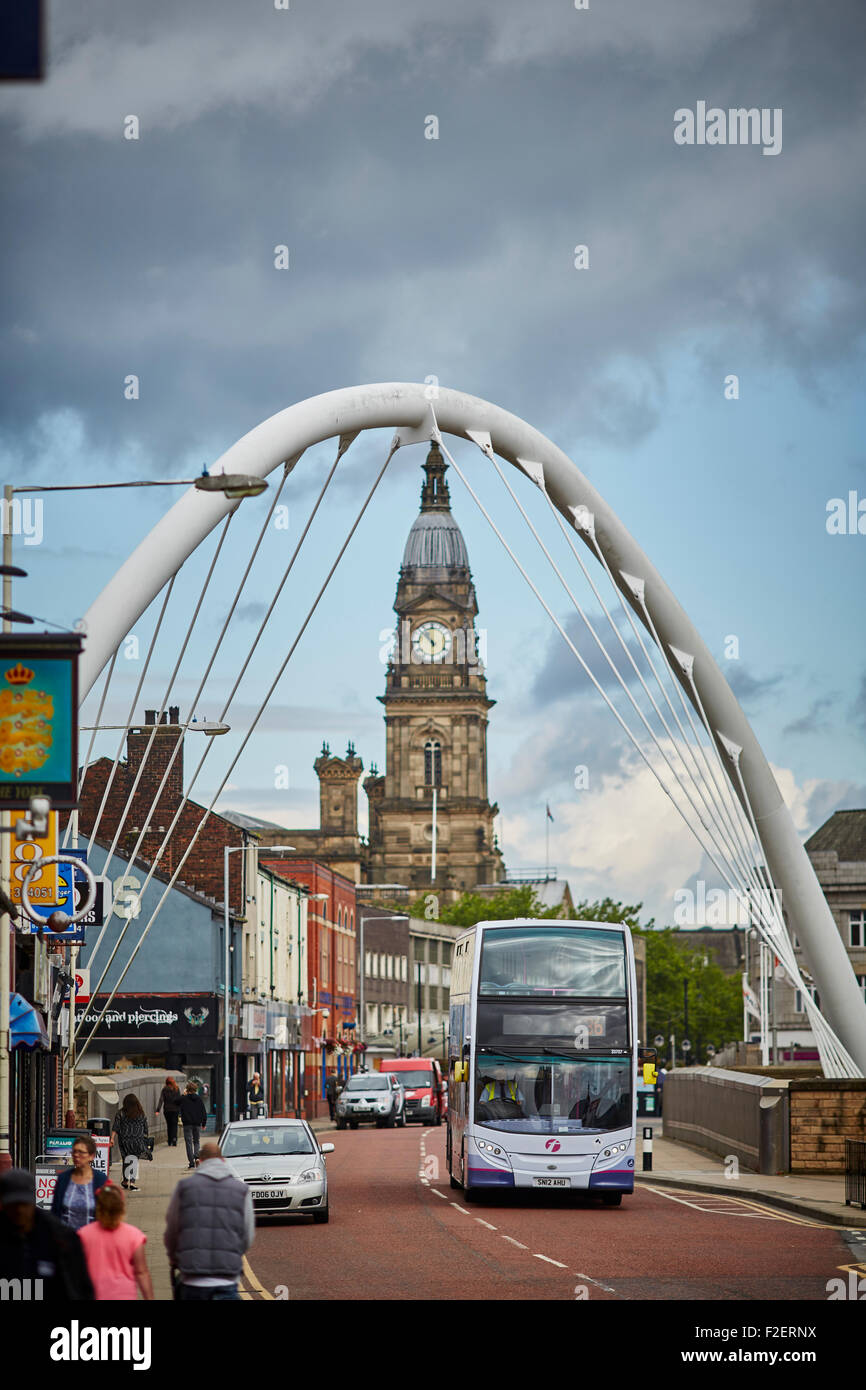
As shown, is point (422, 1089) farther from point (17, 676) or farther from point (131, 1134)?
point (17, 676)

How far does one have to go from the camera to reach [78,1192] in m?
13.9

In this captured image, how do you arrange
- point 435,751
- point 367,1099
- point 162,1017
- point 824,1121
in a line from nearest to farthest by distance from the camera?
point 824,1121 → point 162,1017 → point 367,1099 → point 435,751

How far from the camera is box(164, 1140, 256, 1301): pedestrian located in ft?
37.6

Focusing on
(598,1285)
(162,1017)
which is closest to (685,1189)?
(598,1285)

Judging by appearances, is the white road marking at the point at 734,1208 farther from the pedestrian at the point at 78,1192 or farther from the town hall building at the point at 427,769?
the town hall building at the point at 427,769

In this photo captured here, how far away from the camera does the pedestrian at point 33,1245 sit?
362 inches

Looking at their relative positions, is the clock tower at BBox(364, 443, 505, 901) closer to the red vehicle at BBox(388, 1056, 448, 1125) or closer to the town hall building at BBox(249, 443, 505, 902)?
the town hall building at BBox(249, 443, 505, 902)

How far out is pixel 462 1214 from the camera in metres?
27.2

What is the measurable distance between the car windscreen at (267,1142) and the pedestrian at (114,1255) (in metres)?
14.5

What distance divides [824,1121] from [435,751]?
15268 centimetres

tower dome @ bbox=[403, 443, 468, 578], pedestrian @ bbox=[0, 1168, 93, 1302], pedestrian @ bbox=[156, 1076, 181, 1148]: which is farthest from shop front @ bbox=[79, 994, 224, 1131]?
tower dome @ bbox=[403, 443, 468, 578]

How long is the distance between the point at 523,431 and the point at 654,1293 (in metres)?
16.3

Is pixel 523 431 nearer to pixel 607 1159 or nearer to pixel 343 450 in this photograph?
pixel 343 450

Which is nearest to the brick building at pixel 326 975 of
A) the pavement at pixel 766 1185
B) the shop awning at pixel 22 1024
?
the pavement at pixel 766 1185
